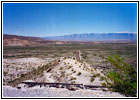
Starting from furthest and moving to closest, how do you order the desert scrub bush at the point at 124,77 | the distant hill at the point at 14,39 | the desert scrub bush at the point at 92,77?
the distant hill at the point at 14,39 < the desert scrub bush at the point at 92,77 < the desert scrub bush at the point at 124,77

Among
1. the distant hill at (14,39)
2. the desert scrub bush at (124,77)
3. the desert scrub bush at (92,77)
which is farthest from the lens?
the distant hill at (14,39)

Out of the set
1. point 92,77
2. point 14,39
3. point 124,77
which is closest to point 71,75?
point 92,77

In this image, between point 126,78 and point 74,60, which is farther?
point 74,60

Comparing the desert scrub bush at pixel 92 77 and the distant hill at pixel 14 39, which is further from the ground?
the distant hill at pixel 14 39

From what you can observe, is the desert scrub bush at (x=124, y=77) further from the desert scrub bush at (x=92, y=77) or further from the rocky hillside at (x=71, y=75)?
the desert scrub bush at (x=92, y=77)

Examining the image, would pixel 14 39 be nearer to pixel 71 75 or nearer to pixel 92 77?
pixel 71 75

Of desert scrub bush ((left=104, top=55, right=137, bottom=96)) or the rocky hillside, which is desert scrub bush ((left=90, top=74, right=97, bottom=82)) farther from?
desert scrub bush ((left=104, top=55, right=137, bottom=96))

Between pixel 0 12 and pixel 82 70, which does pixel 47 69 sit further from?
pixel 0 12

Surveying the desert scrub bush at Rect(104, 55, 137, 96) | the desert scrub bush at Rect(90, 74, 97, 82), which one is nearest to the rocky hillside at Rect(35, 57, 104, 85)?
the desert scrub bush at Rect(90, 74, 97, 82)

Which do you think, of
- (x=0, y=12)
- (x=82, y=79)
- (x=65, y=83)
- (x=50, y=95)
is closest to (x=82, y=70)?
(x=82, y=79)

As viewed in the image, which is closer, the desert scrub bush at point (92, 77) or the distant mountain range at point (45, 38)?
the desert scrub bush at point (92, 77)

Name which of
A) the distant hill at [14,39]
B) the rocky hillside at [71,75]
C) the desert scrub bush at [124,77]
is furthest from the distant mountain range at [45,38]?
the rocky hillside at [71,75]
